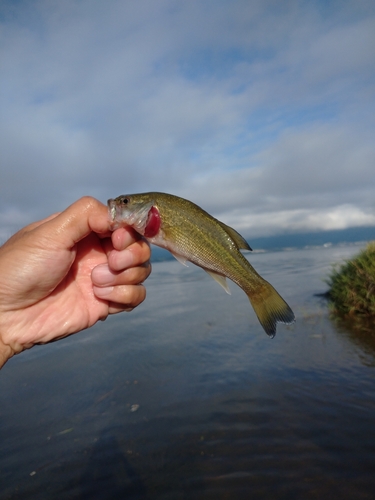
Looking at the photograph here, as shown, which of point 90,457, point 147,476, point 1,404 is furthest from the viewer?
point 1,404

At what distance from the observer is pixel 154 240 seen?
3.86 meters

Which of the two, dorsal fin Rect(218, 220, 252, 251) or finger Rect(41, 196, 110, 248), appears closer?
finger Rect(41, 196, 110, 248)

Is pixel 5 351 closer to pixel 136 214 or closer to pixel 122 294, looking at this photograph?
pixel 122 294

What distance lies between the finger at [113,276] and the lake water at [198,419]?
A: 4443mm

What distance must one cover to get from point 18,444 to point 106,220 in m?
7.47

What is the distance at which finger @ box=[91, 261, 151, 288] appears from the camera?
4277mm

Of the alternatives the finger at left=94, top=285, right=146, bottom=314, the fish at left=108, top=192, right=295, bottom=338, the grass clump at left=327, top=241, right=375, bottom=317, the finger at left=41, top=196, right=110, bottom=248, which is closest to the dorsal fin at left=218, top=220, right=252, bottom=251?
the fish at left=108, top=192, right=295, bottom=338

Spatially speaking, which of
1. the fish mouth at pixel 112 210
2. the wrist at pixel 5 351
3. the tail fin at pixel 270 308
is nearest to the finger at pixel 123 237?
the fish mouth at pixel 112 210

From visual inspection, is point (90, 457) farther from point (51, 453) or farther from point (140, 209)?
point (140, 209)

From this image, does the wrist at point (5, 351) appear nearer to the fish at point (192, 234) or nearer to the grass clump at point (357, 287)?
the fish at point (192, 234)

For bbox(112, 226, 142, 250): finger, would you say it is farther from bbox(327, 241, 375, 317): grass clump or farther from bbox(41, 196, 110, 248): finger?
bbox(327, 241, 375, 317): grass clump

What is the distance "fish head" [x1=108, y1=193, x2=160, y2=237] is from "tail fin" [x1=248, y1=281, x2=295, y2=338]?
1.41 metres

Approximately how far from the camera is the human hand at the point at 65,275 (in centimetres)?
374

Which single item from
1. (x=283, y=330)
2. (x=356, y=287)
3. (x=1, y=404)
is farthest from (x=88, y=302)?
(x=356, y=287)
